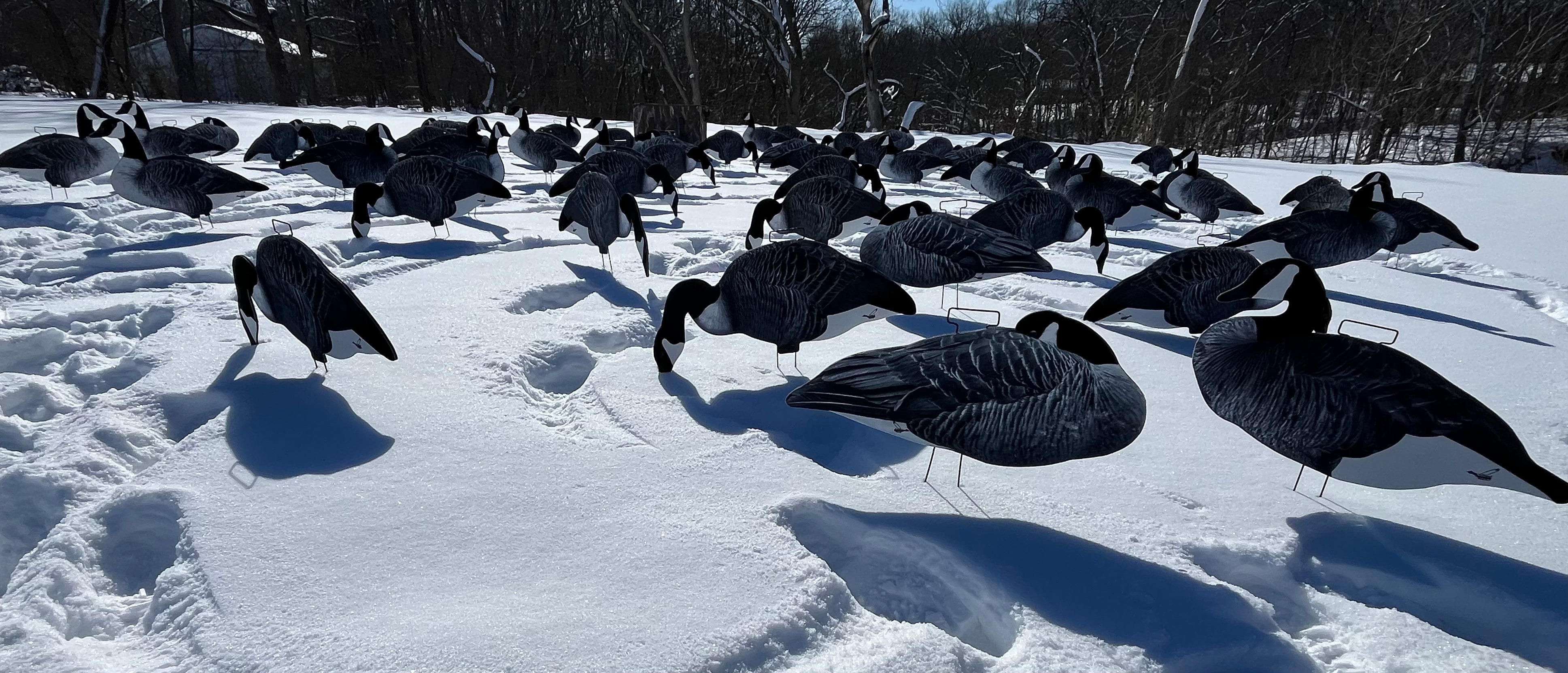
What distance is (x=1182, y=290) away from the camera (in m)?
4.20

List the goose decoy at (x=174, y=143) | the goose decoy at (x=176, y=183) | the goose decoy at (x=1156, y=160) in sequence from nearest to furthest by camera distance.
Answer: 1. the goose decoy at (x=176, y=183)
2. the goose decoy at (x=174, y=143)
3. the goose decoy at (x=1156, y=160)

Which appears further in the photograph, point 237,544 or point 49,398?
point 49,398

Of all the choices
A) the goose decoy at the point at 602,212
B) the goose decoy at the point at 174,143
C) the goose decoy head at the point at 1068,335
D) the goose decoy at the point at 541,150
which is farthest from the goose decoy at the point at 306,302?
the goose decoy at the point at 174,143

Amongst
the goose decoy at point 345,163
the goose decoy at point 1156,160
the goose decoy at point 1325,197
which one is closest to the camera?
the goose decoy at point 1325,197

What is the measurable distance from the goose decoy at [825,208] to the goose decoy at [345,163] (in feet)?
16.2

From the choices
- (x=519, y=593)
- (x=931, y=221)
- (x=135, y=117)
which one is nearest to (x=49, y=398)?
(x=519, y=593)

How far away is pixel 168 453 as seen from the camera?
8.98ft

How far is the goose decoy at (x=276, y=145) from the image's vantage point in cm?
1084

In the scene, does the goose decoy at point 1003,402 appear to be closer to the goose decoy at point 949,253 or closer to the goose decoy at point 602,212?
the goose decoy at point 949,253

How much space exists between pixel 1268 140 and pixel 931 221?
20413mm

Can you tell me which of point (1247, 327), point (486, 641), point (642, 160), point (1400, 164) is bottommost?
point (486, 641)

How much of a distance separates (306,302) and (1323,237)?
6629 millimetres

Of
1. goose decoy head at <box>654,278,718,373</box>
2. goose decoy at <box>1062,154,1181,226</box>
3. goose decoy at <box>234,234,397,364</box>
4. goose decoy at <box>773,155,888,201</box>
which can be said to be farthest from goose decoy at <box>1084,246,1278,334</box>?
goose decoy at <box>773,155,888,201</box>

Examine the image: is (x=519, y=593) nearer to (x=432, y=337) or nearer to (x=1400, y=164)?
(x=432, y=337)
